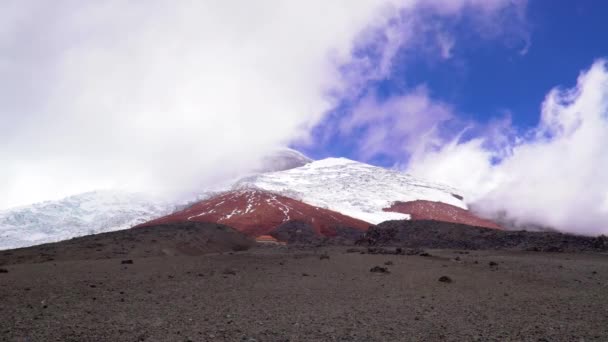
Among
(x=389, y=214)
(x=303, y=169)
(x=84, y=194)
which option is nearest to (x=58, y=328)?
(x=389, y=214)

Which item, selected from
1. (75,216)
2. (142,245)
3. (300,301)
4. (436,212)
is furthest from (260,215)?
(300,301)

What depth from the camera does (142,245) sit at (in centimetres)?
2184

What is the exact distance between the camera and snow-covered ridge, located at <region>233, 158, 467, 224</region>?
287ft

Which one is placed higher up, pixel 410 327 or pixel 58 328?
pixel 410 327

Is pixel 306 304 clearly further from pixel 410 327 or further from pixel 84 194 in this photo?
pixel 84 194

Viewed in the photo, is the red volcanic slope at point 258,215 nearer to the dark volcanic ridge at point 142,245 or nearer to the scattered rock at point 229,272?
the dark volcanic ridge at point 142,245

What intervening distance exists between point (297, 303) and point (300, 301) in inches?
10.9

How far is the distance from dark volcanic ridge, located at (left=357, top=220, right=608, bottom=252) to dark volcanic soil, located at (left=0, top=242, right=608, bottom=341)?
30.5ft

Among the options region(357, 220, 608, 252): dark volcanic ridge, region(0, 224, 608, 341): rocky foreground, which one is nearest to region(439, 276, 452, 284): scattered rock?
region(0, 224, 608, 341): rocky foreground

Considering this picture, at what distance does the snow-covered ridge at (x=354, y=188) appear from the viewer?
287 feet

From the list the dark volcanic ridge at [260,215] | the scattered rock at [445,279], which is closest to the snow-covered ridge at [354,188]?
the dark volcanic ridge at [260,215]

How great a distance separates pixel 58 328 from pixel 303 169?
113877mm

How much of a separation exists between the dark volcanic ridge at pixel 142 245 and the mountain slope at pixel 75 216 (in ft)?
178

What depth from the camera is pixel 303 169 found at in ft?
394
